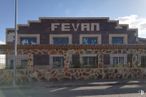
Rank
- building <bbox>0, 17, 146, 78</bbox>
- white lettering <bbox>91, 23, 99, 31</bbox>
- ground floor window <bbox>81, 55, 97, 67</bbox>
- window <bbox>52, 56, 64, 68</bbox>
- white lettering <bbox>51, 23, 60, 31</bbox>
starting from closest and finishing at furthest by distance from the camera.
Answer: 1. window <bbox>52, 56, 64, 68</bbox>
2. ground floor window <bbox>81, 55, 97, 67</bbox>
3. building <bbox>0, 17, 146, 78</bbox>
4. white lettering <bbox>51, 23, 60, 31</bbox>
5. white lettering <bbox>91, 23, 99, 31</bbox>

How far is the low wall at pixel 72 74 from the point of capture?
1029 inches

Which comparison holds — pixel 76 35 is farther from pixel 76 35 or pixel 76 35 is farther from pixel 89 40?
pixel 89 40

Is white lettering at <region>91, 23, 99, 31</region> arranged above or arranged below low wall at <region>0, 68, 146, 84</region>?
above

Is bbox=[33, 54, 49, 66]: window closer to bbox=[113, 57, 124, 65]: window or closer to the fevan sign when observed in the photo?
the fevan sign

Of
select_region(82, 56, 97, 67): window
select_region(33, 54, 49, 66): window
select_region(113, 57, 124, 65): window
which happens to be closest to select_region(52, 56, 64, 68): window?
select_region(33, 54, 49, 66): window

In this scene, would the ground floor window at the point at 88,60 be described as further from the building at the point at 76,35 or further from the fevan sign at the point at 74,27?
the fevan sign at the point at 74,27

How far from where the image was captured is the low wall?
85.8 feet

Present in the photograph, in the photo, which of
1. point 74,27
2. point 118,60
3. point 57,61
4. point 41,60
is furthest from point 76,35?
point 118,60

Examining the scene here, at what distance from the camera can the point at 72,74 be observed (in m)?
28.0

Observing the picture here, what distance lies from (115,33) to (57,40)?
6633 millimetres

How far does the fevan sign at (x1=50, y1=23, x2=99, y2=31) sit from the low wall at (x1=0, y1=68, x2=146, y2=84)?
30.8 ft

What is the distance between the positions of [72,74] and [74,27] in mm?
10105

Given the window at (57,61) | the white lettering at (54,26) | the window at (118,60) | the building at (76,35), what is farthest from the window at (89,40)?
the window at (57,61)

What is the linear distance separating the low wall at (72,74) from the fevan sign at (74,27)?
937 centimetres
